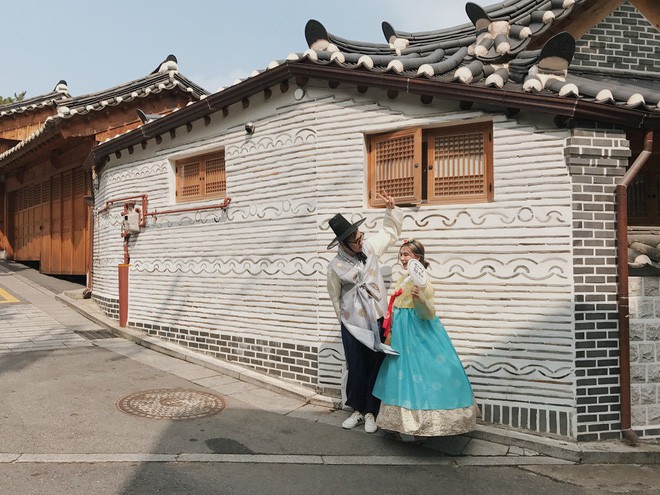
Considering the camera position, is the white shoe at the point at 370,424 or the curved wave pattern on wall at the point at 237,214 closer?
the white shoe at the point at 370,424

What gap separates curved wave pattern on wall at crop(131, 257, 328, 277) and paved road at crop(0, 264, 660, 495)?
156cm

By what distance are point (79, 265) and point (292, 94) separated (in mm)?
10287

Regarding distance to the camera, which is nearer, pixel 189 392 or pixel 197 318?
pixel 189 392

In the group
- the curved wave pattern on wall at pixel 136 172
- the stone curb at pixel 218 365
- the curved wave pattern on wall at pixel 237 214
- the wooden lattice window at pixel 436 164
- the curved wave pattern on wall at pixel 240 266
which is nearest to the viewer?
the wooden lattice window at pixel 436 164

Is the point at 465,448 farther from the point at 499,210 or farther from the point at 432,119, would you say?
the point at 432,119

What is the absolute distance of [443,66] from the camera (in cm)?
601

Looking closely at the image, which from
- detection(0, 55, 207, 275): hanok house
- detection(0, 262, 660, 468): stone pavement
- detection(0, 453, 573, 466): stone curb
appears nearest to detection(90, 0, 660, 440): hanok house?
detection(0, 262, 660, 468): stone pavement

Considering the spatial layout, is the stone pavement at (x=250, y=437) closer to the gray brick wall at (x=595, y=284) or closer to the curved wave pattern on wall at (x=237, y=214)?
the gray brick wall at (x=595, y=284)

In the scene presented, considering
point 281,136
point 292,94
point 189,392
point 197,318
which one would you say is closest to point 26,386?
point 189,392

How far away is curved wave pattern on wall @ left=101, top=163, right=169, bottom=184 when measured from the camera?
9.01m

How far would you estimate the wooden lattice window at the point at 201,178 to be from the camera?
816 cm

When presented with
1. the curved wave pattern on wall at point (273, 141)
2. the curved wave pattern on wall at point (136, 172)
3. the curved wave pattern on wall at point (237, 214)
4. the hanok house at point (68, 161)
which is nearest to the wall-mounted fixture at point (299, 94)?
the curved wave pattern on wall at point (273, 141)

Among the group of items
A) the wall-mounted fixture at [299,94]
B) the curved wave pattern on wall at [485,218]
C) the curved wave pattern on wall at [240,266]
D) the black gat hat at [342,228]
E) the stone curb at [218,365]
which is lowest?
the stone curb at [218,365]

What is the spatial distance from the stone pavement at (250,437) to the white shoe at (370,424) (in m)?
0.08
